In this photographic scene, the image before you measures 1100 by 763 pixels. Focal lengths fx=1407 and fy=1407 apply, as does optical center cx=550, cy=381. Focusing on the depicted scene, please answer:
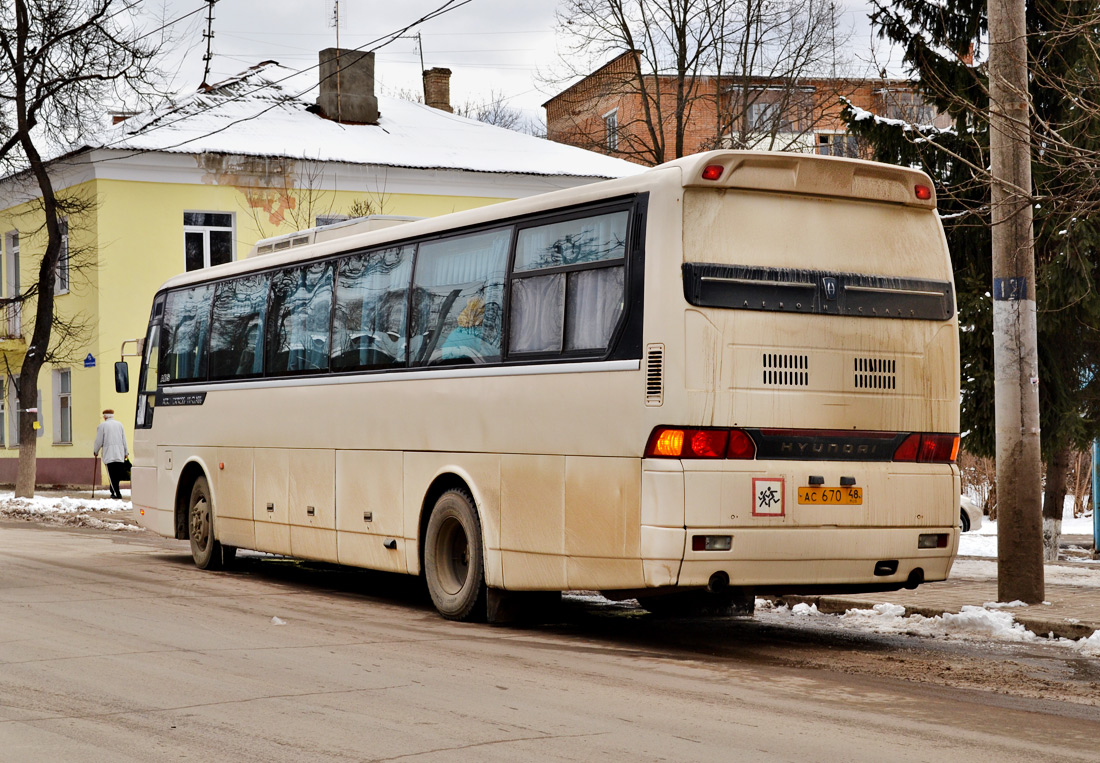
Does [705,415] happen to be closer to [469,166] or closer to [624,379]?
[624,379]

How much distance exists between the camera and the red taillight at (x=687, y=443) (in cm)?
910

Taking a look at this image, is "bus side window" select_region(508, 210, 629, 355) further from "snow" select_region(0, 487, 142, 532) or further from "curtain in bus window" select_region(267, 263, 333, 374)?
"snow" select_region(0, 487, 142, 532)

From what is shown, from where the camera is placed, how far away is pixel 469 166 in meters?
37.6

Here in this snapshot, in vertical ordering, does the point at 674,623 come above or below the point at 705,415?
below

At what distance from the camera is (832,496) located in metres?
9.45

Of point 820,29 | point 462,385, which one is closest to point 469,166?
point 820,29

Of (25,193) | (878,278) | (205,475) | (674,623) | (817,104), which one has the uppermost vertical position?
(817,104)

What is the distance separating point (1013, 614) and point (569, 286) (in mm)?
4260

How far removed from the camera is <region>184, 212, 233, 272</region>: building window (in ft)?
118

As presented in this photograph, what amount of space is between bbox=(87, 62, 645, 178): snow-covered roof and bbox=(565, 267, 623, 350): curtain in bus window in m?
25.2

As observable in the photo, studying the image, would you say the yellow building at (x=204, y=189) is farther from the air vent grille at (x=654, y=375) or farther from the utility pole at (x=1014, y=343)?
the air vent grille at (x=654, y=375)

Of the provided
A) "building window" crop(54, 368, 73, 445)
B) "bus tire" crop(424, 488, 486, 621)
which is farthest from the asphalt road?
"building window" crop(54, 368, 73, 445)

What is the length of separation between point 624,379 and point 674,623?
9.66 ft

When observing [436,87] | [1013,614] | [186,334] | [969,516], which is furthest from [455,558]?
[436,87]
